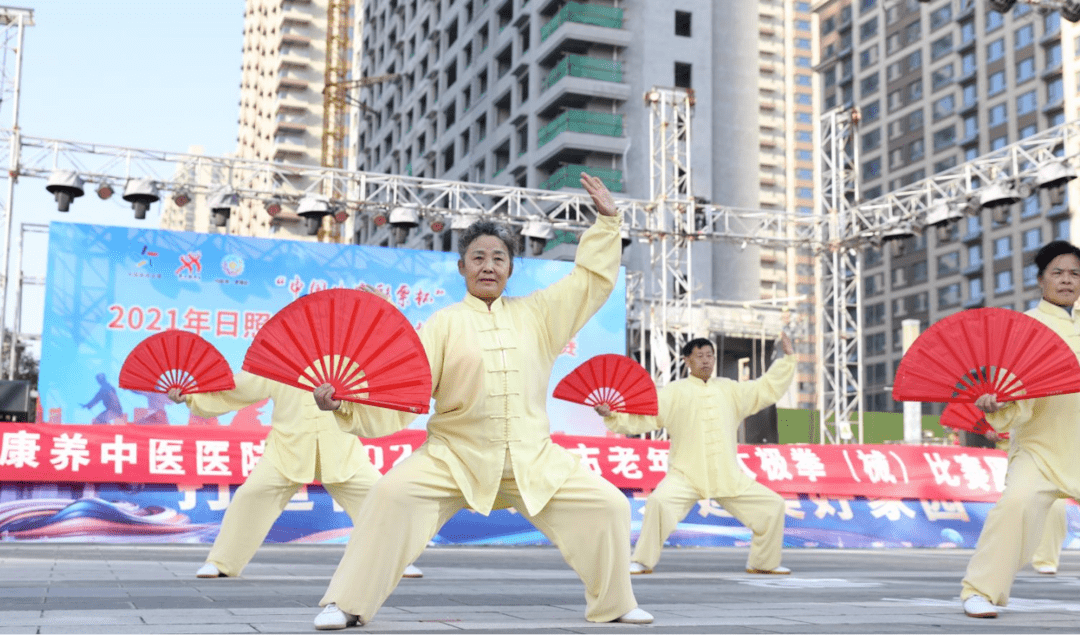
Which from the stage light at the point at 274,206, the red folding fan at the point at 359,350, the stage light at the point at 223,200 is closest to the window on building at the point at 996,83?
the stage light at the point at 274,206

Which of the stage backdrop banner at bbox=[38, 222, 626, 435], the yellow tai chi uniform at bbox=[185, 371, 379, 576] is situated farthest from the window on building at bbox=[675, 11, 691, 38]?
the yellow tai chi uniform at bbox=[185, 371, 379, 576]

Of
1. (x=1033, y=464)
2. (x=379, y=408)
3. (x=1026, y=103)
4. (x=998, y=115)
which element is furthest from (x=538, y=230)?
(x=998, y=115)

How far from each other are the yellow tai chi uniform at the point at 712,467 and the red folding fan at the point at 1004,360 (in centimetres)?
265

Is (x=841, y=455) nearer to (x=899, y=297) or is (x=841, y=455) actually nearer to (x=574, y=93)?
(x=574, y=93)

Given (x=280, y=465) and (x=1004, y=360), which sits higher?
(x=1004, y=360)

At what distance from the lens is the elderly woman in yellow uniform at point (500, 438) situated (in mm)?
4051

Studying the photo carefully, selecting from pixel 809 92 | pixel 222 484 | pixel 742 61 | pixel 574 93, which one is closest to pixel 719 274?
pixel 742 61

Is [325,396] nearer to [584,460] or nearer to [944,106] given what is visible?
[584,460]

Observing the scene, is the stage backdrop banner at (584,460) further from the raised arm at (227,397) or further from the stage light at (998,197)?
the stage light at (998,197)

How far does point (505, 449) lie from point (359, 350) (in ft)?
2.17

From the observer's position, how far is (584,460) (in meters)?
11.7

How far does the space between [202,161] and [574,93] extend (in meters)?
20.7

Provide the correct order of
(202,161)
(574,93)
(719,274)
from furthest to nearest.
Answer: (719,274)
(574,93)
(202,161)

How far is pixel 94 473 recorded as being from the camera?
34.7 feet
